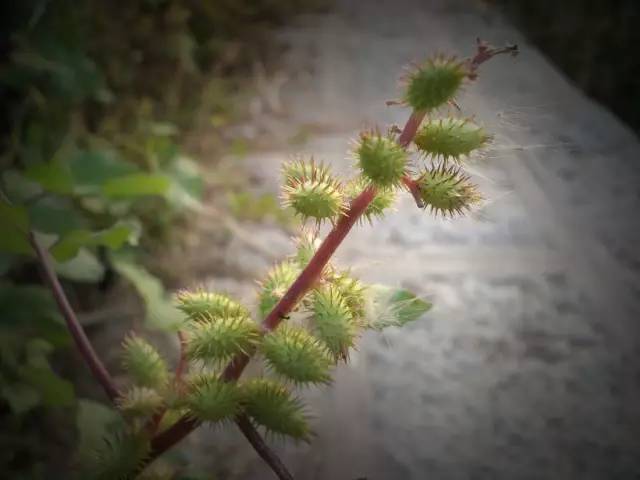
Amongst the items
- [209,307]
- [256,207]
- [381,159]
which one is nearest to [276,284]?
[209,307]

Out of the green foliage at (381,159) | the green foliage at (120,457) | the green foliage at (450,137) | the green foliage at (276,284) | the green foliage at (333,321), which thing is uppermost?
the green foliage at (450,137)

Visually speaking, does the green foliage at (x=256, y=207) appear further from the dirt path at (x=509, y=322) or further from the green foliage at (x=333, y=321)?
the green foliage at (x=333, y=321)

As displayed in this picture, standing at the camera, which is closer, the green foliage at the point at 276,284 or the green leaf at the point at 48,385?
the green foliage at the point at 276,284

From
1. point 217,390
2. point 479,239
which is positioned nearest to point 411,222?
point 479,239

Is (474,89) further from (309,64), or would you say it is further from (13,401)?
(309,64)

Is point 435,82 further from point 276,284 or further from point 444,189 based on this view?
point 276,284

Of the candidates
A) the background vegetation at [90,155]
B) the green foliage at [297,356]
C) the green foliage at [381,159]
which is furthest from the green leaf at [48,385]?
the green foliage at [381,159]
